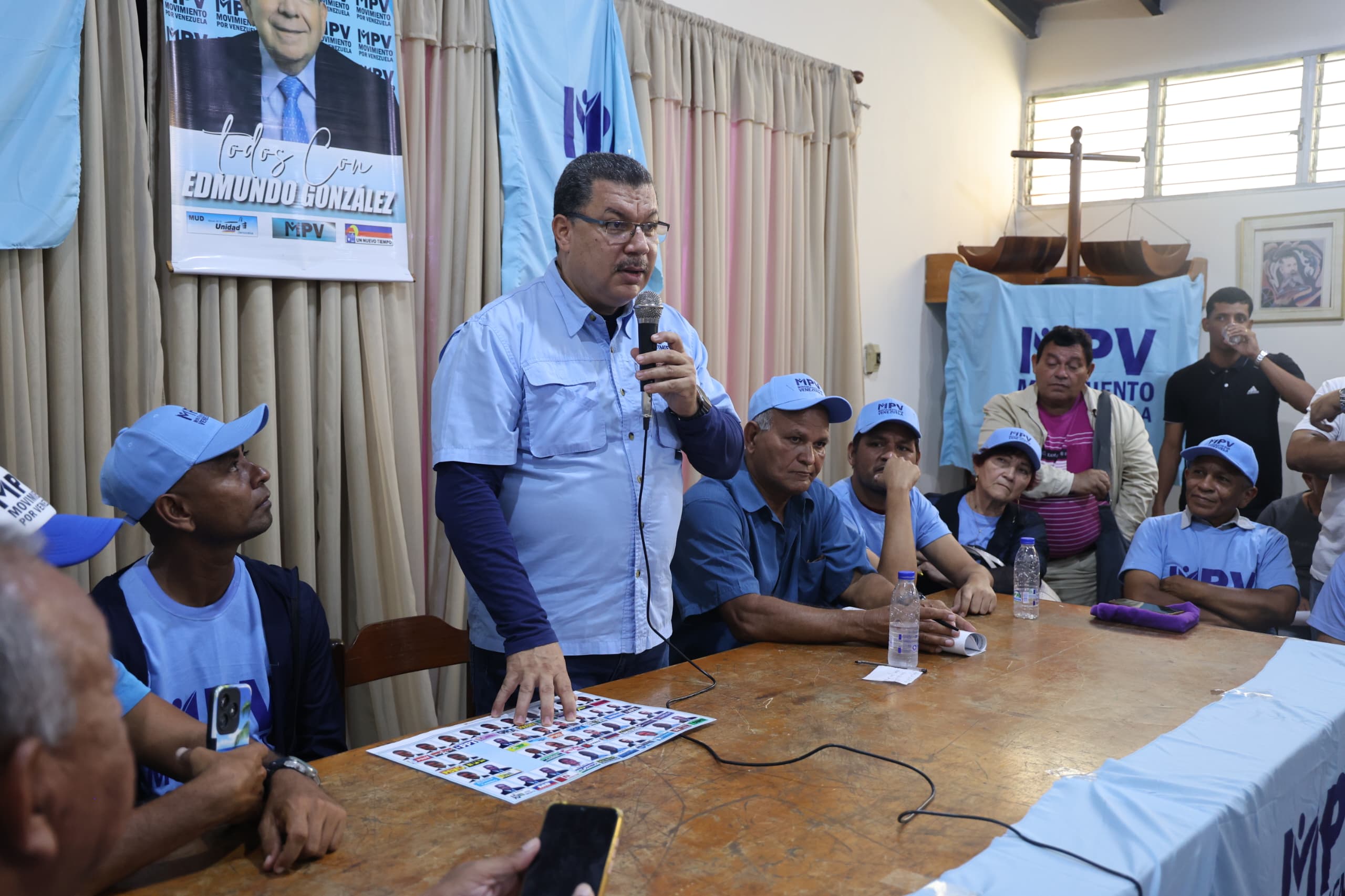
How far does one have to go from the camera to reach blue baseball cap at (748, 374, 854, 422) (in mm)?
2574

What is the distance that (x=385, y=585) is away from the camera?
297cm

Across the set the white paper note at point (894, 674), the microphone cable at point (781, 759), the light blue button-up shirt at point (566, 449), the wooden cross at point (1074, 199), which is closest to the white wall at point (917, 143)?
the wooden cross at point (1074, 199)

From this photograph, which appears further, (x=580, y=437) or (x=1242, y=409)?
(x=1242, y=409)

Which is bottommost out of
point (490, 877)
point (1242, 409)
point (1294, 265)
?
point (490, 877)

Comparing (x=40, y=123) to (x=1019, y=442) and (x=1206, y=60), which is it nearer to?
(x=1019, y=442)

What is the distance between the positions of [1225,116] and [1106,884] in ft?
19.1

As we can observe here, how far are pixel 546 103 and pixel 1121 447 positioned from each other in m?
2.85

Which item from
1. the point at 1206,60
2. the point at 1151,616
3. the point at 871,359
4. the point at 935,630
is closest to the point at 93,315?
the point at 935,630

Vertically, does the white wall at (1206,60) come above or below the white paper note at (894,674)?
above

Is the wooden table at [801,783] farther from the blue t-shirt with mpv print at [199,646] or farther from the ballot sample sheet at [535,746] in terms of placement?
the blue t-shirt with mpv print at [199,646]

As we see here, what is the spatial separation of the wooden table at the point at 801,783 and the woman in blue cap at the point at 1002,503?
123 cm

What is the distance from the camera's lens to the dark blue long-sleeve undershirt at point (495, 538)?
5.67 feet

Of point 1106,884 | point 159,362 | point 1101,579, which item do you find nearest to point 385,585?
point 159,362

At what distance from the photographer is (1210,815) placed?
140 centimetres
